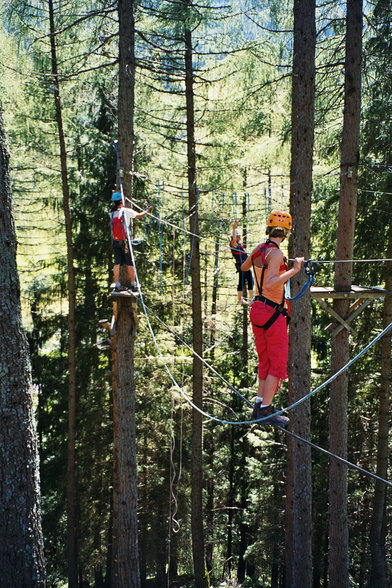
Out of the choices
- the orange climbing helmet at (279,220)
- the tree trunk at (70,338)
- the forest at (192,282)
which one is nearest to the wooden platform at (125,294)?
the forest at (192,282)

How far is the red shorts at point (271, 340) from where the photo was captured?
15.9 feet

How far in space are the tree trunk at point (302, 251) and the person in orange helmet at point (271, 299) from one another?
3.06 m

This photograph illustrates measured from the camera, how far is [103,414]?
49.8ft

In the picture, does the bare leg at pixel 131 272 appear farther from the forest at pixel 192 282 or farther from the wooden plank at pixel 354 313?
the wooden plank at pixel 354 313

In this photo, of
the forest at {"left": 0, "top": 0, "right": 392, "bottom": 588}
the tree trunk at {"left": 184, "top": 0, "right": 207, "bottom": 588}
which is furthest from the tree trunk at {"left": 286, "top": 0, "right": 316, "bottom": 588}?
the tree trunk at {"left": 184, "top": 0, "right": 207, "bottom": 588}

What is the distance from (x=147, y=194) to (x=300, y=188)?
6446mm

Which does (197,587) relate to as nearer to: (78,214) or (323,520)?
(323,520)

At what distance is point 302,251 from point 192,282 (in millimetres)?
4381

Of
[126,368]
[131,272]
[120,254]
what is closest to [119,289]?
[131,272]

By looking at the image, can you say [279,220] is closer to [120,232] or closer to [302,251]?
[302,251]

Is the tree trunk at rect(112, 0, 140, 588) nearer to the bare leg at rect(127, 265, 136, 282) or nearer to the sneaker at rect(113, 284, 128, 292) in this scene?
the bare leg at rect(127, 265, 136, 282)

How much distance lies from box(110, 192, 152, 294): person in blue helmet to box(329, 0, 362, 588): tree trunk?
305cm

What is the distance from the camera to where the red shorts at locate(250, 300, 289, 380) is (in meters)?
4.83

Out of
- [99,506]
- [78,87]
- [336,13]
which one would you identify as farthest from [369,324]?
[99,506]
